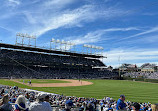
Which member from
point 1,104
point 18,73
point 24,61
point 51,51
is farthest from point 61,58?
point 1,104

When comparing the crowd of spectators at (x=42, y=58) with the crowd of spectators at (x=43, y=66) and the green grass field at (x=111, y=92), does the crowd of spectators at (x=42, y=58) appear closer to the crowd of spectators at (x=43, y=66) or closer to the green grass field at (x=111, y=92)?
the crowd of spectators at (x=43, y=66)

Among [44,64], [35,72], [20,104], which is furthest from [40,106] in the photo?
[44,64]

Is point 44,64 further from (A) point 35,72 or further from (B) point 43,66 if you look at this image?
(A) point 35,72

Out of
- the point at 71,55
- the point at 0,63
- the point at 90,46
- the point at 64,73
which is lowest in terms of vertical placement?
A: the point at 64,73

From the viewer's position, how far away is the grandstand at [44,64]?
54.1 metres

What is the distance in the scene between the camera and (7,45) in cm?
5788

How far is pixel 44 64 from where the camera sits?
6431cm

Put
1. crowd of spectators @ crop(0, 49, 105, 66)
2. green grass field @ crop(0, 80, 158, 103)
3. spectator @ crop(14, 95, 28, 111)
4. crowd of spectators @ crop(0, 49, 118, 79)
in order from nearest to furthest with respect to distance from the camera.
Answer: spectator @ crop(14, 95, 28, 111)
green grass field @ crop(0, 80, 158, 103)
crowd of spectators @ crop(0, 49, 118, 79)
crowd of spectators @ crop(0, 49, 105, 66)

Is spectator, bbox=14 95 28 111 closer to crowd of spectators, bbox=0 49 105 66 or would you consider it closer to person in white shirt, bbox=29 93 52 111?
person in white shirt, bbox=29 93 52 111

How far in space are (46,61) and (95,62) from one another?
33400 mm

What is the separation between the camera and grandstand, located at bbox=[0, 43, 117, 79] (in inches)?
2131

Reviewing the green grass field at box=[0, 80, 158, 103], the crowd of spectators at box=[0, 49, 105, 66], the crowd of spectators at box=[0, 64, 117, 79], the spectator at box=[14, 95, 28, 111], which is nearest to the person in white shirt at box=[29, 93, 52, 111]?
the spectator at box=[14, 95, 28, 111]

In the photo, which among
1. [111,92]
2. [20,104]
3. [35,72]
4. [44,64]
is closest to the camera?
[20,104]

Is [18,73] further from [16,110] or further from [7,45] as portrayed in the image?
[16,110]
